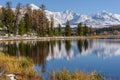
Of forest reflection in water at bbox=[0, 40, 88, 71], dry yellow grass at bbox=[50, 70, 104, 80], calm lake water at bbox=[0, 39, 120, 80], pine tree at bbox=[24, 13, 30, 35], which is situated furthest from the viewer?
pine tree at bbox=[24, 13, 30, 35]

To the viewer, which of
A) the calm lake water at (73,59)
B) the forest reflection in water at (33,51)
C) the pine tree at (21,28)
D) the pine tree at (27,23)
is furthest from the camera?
the pine tree at (27,23)

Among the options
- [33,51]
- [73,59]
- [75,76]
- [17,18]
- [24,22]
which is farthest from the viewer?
[17,18]

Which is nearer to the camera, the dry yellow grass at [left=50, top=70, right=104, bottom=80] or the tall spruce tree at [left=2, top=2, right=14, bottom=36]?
the dry yellow grass at [left=50, top=70, right=104, bottom=80]

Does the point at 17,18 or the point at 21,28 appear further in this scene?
the point at 17,18

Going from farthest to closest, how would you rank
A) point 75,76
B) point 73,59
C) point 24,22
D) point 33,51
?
point 24,22
point 33,51
point 73,59
point 75,76

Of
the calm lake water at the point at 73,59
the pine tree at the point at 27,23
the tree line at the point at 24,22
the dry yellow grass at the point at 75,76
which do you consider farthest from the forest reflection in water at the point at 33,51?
the pine tree at the point at 27,23

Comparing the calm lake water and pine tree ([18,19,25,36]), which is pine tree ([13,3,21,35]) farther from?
the calm lake water

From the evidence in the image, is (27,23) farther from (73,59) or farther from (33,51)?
(73,59)

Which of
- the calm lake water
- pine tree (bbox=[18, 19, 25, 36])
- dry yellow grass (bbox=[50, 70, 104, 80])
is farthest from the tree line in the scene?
dry yellow grass (bbox=[50, 70, 104, 80])

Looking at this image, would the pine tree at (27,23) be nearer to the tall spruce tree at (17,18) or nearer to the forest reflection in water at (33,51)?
the tall spruce tree at (17,18)

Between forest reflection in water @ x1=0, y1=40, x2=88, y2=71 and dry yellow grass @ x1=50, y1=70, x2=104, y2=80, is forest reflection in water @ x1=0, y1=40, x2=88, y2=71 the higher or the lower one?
the lower one

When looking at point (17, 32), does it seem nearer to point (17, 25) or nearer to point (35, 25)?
point (17, 25)

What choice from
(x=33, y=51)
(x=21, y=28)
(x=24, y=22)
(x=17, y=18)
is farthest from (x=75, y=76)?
(x=17, y=18)

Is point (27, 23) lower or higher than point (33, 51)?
higher
